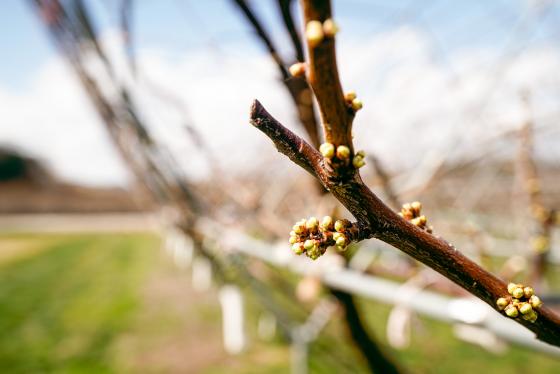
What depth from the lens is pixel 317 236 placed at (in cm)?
60


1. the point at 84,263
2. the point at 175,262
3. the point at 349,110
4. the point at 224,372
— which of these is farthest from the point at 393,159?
the point at 84,263

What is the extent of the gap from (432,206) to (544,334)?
4512 millimetres

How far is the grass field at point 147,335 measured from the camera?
4.77 meters

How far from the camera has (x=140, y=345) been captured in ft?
18.4

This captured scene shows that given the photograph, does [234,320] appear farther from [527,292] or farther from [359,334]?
[527,292]

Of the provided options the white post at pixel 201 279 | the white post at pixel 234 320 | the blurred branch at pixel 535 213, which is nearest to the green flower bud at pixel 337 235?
the blurred branch at pixel 535 213

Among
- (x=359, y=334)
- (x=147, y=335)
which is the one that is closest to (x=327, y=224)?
(x=359, y=334)

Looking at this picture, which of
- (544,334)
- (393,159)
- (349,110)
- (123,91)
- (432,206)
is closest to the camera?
(349,110)

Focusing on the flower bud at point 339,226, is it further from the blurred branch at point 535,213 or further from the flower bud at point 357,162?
the blurred branch at point 535,213

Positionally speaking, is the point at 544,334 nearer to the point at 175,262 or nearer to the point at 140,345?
the point at 140,345

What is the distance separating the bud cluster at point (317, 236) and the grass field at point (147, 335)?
1.82 meters

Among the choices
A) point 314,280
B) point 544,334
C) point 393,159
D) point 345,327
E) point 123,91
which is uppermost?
point 393,159

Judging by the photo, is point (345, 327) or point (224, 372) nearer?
point (345, 327)

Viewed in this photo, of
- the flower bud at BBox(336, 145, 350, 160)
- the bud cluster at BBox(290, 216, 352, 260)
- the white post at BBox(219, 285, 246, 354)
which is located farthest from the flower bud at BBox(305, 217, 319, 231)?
the white post at BBox(219, 285, 246, 354)
